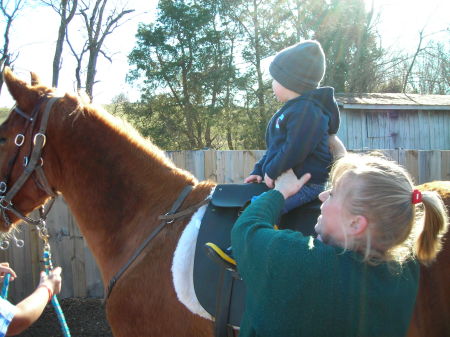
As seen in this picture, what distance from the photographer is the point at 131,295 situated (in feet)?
6.79

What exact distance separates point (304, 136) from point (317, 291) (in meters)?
0.97

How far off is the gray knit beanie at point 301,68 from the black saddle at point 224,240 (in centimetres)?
61

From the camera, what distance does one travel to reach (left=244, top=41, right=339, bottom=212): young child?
2.05m

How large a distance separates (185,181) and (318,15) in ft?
63.4

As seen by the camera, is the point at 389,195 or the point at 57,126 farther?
the point at 57,126

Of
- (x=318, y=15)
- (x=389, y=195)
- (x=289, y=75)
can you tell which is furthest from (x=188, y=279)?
(x=318, y=15)

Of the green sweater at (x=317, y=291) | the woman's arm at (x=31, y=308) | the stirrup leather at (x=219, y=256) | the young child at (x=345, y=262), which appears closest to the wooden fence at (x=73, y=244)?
the woman's arm at (x=31, y=308)

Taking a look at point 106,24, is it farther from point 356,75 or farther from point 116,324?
point 116,324

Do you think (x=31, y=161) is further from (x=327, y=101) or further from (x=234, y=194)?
(x=327, y=101)

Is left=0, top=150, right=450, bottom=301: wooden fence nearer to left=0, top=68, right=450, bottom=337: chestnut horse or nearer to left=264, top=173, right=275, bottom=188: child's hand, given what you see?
left=0, top=68, right=450, bottom=337: chestnut horse

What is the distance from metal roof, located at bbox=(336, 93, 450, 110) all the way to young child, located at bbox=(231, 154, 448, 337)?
14927 mm

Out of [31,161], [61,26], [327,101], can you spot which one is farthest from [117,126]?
[61,26]

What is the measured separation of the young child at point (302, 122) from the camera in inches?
80.8

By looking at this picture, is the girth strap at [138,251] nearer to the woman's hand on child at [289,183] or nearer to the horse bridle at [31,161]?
the woman's hand on child at [289,183]
